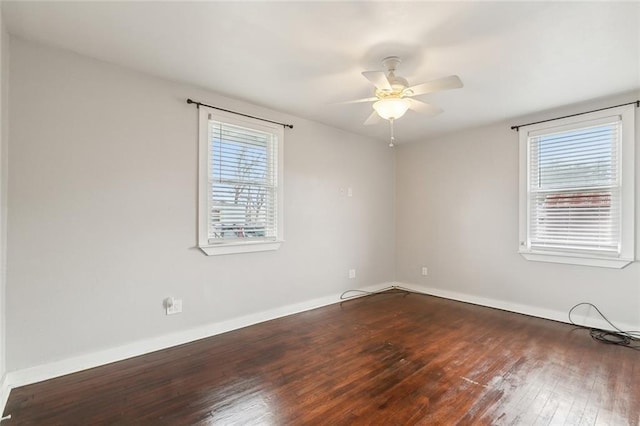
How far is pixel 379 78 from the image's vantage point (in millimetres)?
2176

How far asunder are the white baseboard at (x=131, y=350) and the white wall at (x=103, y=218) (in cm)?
5

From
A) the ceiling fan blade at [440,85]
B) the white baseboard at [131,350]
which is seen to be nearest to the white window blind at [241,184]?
the white baseboard at [131,350]

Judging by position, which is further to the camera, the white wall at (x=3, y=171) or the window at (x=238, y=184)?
the window at (x=238, y=184)

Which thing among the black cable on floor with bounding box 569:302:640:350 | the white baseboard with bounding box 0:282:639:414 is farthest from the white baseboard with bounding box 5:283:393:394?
the black cable on floor with bounding box 569:302:640:350

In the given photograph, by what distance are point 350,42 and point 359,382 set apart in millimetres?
2460

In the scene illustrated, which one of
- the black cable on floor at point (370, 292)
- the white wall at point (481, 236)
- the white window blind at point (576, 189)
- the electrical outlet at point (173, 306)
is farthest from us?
the black cable on floor at point (370, 292)

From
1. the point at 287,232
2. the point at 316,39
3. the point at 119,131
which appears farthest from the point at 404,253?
the point at 119,131

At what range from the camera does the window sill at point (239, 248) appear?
3.08 meters

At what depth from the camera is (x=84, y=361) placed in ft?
7.82

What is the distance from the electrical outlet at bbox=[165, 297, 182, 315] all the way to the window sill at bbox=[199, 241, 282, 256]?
0.52 m

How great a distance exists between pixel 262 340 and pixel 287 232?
130cm

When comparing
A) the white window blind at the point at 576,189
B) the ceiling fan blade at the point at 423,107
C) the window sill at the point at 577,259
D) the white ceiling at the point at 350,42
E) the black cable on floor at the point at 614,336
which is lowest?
the black cable on floor at the point at 614,336

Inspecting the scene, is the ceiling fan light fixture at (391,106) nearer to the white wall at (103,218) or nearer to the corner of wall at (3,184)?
the white wall at (103,218)

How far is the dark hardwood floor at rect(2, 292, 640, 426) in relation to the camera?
5.94 ft
